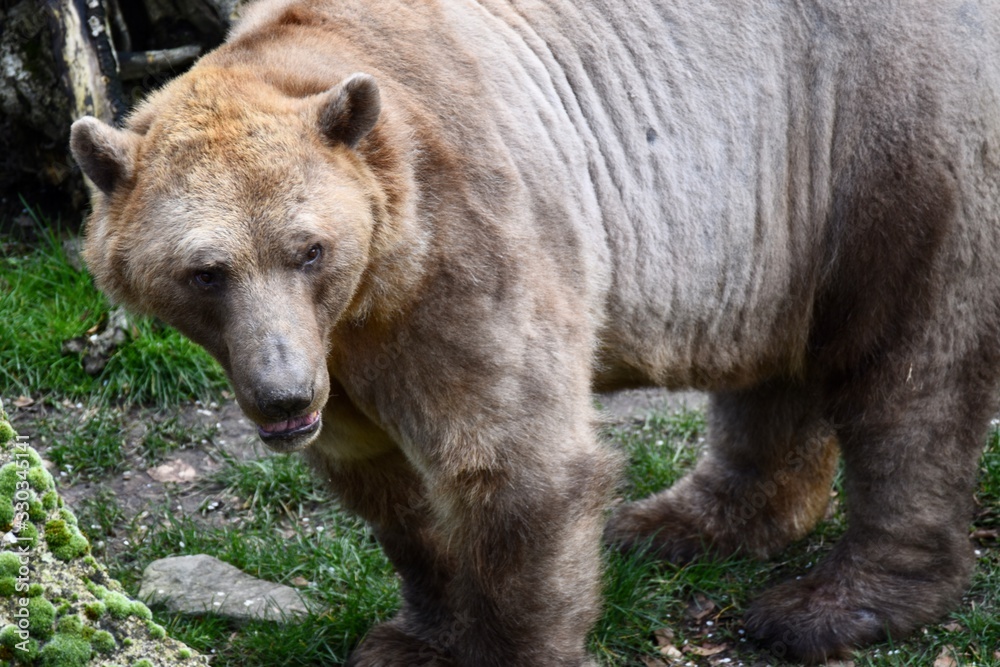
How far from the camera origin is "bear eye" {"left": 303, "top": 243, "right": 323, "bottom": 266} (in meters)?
3.79

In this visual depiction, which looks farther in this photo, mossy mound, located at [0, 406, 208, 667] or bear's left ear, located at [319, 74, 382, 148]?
bear's left ear, located at [319, 74, 382, 148]

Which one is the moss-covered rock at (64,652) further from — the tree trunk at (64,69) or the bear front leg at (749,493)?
the tree trunk at (64,69)

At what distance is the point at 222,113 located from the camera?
388 cm

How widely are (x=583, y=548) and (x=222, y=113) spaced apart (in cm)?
202

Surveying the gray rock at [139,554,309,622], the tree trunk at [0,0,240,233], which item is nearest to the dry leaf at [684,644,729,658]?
the gray rock at [139,554,309,622]

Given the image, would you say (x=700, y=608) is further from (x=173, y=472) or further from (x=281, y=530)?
(x=173, y=472)

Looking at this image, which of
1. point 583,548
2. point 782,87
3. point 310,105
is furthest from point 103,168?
point 782,87

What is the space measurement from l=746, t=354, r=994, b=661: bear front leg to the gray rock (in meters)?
2.10

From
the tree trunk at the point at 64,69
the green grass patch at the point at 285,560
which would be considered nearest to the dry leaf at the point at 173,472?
the green grass patch at the point at 285,560

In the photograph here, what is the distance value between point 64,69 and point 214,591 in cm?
353

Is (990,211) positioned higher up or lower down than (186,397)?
higher up

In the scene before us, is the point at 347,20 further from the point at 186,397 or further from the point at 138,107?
the point at 186,397

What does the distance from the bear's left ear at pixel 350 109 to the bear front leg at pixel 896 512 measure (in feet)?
7.99

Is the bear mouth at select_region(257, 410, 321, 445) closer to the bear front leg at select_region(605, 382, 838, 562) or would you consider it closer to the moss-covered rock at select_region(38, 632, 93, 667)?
the moss-covered rock at select_region(38, 632, 93, 667)
